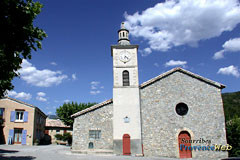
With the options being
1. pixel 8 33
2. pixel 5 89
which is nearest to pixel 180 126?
pixel 5 89

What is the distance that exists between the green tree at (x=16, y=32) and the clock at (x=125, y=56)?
1039 cm

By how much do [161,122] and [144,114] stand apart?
1.50m

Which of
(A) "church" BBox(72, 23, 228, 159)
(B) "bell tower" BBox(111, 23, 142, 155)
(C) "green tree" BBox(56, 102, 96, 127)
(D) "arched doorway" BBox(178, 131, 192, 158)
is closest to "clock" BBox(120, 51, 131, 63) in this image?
(B) "bell tower" BBox(111, 23, 142, 155)

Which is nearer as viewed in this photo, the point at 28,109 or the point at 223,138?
the point at 223,138

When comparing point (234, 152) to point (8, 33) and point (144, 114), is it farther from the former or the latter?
point (8, 33)

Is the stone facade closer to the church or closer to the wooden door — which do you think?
the church

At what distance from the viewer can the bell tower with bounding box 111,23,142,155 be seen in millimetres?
16156

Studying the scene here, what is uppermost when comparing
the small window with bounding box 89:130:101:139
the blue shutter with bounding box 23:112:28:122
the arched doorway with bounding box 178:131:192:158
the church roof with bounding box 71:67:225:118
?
the church roof with bounding box 71:67:225:118

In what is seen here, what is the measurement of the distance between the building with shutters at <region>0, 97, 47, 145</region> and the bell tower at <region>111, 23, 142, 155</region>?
1357 cm

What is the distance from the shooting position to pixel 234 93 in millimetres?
54969

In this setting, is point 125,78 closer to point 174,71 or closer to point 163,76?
point 163,76

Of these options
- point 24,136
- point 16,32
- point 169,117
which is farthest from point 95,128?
point 24,136

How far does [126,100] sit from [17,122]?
50.1 feet

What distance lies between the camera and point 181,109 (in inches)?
664
